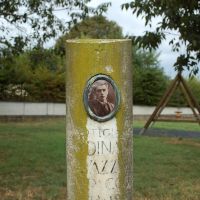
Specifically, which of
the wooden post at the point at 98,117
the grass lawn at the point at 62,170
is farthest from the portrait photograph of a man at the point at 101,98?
the grass lawn at the point at 62,170

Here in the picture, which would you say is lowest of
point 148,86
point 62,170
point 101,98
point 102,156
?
point 148,86

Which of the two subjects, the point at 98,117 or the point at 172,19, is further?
the point at 172,19

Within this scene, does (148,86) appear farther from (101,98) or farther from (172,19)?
(101,98)

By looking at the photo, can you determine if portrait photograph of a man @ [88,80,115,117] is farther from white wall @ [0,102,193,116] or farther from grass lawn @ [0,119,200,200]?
white wall @ [0,102,193,116]

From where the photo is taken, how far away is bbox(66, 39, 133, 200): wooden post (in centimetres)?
493

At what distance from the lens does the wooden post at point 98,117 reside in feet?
16.2

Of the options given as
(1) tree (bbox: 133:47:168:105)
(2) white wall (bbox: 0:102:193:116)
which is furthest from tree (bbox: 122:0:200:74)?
(1) tree (bbox: 133:47:168:105)

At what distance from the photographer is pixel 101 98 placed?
4.93 meters

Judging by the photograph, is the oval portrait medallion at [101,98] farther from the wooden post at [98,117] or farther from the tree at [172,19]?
the tree at [172,19]

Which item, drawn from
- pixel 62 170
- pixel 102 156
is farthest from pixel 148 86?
pixel 102 156

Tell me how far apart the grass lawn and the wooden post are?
259 centimetres

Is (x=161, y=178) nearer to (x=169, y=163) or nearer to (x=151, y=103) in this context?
(x=169, y=163)

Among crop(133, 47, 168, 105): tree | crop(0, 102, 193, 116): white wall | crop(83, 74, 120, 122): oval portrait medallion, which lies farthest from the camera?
crop(133, 47, 168, 105): tree

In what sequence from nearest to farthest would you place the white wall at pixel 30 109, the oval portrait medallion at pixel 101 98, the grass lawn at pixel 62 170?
the oval portrait medallion at pixel 101 98 → the grass lawn at pixel 62 170 → the white wall at pixel 30 109
